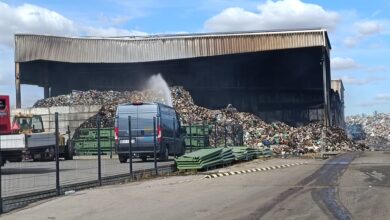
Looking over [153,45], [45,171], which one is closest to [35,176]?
[45,171]

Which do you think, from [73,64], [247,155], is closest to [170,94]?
[73,64]

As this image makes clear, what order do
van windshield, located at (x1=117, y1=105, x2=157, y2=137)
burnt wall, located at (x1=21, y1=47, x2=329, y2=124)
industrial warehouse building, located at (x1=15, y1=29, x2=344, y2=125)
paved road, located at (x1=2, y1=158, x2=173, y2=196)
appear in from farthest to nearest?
burnt wall, located at (x1=21, y1=47, x2=329, y2=124), industrial warehouse building, located at (x1=15, y1=29, x2=344, y2=125), van windshield, located at (x1=117, y1=105, x2=157, y2=137), paved road, located at (x1=2, y1=158, x2=173, y2=196)

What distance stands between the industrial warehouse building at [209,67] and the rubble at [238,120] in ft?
5.76

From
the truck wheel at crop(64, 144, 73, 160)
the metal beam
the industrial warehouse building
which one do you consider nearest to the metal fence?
the truck wheel at crop(64, 144, 73, 160)

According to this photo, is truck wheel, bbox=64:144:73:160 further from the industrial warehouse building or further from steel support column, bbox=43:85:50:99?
steel support column, bbox=43:85:50:99

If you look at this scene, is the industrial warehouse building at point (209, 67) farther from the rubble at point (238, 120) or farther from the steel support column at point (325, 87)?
the rubble at point (238, 120)

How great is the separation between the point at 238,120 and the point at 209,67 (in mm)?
5518

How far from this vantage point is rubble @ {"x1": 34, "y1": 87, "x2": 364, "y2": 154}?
39875mm

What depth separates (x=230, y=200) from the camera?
1121 centimetres

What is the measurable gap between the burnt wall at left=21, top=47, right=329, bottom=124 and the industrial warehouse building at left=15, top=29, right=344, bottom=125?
73mm

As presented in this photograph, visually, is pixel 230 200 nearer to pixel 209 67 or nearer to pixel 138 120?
pixel 138 120

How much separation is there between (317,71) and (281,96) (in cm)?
382

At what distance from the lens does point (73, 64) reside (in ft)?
151

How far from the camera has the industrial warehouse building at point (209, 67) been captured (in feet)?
144
